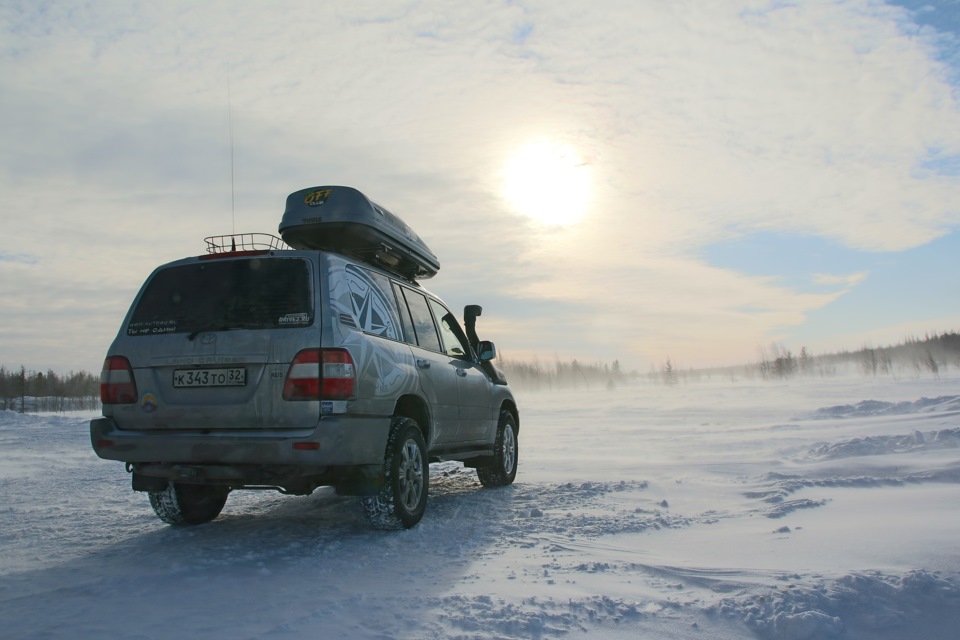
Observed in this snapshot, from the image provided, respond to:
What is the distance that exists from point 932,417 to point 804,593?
11246mm

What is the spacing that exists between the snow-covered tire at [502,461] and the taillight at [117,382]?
3.76m

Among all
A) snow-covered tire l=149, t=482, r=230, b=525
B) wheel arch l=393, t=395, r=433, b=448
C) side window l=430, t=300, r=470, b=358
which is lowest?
snow-covered tire l=149, t=482, r=230, b=525

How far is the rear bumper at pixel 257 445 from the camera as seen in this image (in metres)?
4.11

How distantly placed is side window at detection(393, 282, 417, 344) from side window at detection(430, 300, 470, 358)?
715 millimetres

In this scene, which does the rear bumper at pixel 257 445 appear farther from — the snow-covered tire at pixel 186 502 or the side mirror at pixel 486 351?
the side mirror at pixel 486 351

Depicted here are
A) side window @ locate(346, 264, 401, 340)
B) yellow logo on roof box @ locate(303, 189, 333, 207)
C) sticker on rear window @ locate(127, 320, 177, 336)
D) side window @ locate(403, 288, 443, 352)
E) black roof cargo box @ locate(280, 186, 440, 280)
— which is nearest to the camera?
sticker on rear window @ locate(127, 320, 177, 336)

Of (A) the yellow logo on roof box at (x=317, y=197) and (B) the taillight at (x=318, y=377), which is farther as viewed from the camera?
(A) the yellow logo on roof box at (x=317, y=197)

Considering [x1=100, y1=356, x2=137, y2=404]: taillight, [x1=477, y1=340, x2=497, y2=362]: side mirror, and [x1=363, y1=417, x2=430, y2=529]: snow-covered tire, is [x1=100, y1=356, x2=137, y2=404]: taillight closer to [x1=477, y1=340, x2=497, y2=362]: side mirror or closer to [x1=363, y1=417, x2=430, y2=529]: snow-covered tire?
[x1=363, y1=417, x2=430, y2=529]: snow-covered tire

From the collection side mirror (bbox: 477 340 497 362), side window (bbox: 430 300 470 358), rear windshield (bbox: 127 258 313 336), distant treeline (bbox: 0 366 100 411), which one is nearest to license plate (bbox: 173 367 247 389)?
rear windshield (bbox: 127 258 313 336)

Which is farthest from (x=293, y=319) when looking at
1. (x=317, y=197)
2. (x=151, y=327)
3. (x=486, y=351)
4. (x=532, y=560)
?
(x=486, y=351)

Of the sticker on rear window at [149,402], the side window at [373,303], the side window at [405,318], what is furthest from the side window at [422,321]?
the sticker on rear window at [149,402]

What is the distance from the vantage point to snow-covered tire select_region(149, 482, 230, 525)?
512cm

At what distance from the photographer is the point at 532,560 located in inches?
153

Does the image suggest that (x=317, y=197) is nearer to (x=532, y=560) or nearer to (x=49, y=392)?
(x=532, y=560)
